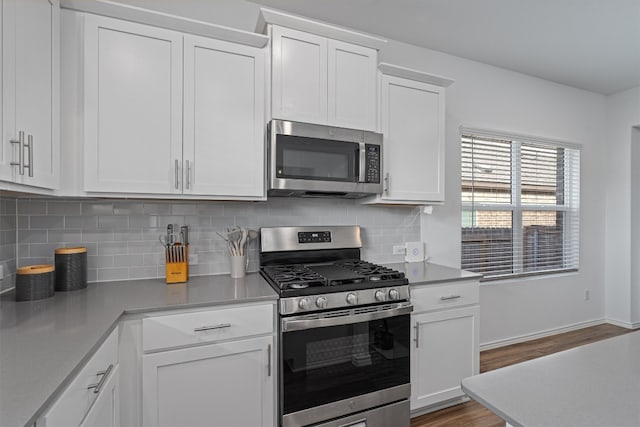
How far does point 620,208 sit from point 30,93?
5424 mm

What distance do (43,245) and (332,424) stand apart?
187cm

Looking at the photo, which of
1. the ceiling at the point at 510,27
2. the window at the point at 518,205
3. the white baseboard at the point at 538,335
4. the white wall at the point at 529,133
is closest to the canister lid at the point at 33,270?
the ceiling at the point at 510,27

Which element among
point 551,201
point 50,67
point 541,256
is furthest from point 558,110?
point 50,67

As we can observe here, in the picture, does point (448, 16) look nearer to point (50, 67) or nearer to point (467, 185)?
point (467, 185)

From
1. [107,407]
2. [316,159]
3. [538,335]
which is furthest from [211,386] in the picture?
[538,335]

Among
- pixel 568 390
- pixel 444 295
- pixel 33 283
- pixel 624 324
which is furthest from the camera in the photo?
pixel 624 324

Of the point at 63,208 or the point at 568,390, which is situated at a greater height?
the point at 63,208

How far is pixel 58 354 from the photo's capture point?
3.20 ft

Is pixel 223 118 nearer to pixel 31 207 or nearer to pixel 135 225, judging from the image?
pixel 135 225

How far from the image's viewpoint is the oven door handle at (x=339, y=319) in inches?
65.6

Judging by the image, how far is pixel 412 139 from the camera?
2426mm

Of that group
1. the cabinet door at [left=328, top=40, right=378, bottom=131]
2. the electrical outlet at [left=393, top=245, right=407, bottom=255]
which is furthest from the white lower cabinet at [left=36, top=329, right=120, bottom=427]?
the electrical outlet at [left=393, top=245, right=407, bottom=255]

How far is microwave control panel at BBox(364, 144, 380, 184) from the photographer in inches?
87.3

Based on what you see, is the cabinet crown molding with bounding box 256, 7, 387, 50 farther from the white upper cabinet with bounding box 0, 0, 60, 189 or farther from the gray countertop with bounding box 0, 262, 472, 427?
the gray countertop with bounding box 0, 262, 472, 427
